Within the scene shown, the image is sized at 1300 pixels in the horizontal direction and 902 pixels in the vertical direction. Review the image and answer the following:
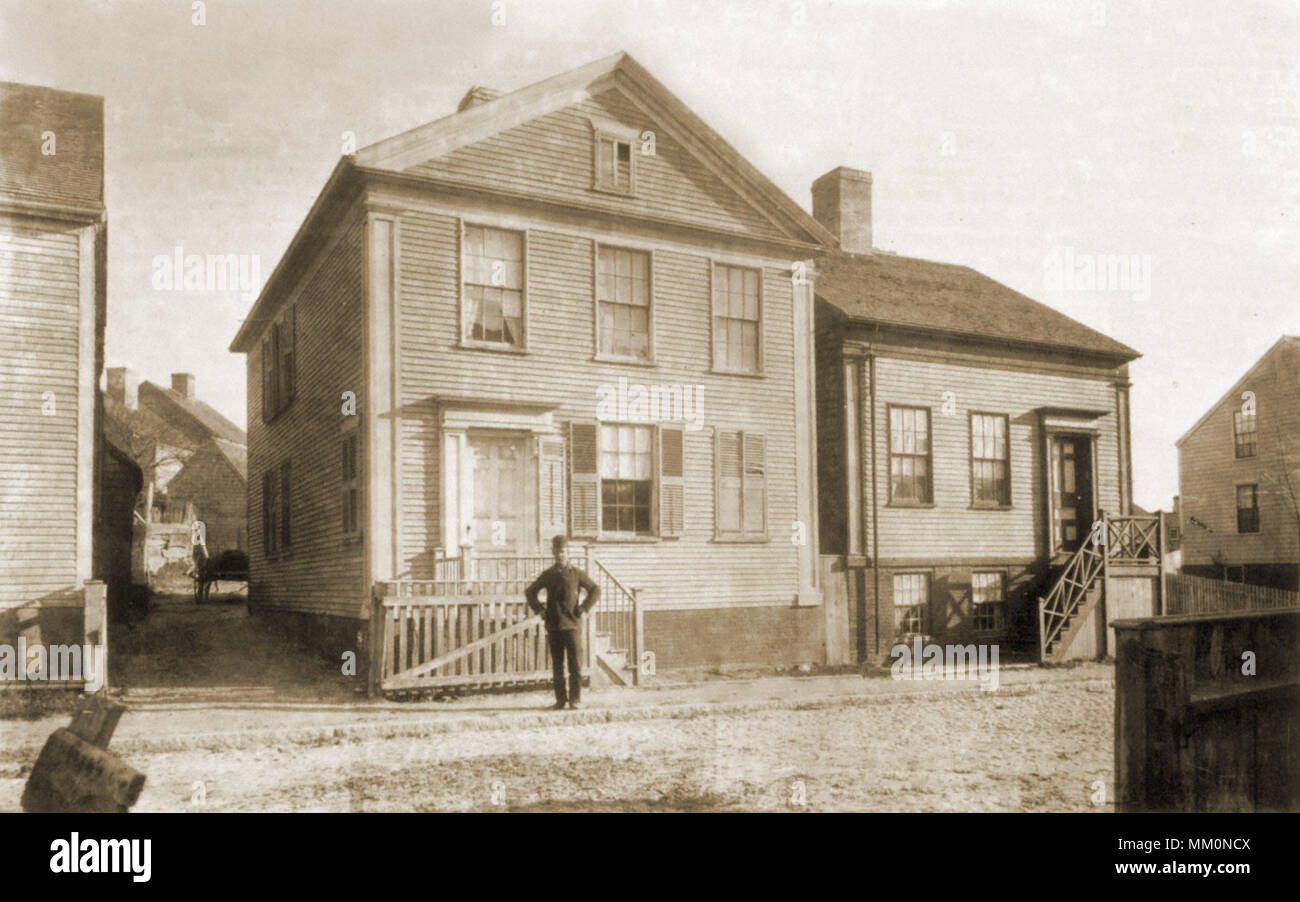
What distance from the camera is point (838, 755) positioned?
9.44 meters

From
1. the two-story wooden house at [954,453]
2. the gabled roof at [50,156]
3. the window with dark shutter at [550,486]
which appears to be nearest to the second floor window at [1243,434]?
the two-story wooden house at [954,453]

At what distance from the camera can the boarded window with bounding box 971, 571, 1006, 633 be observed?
65.8 ft

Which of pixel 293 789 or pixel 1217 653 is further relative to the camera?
pixel 293 789

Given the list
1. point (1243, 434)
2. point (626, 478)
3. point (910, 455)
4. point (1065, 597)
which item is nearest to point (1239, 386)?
point (1243, 434)

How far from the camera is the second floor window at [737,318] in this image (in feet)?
55.6

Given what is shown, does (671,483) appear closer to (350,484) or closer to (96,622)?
(350,484)

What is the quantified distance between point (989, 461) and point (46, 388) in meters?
16.2

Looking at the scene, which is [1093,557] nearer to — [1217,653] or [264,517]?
[1217,653]

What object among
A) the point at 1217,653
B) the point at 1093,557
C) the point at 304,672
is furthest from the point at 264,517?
the point at 1217,653

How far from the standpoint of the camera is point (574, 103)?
15695 mm

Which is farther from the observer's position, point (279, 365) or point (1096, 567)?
point (279, 365)

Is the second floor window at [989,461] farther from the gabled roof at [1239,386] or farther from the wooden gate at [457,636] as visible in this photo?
the wooden gate at [457,636]

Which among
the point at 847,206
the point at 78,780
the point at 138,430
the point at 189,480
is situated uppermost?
the point at 847,206
